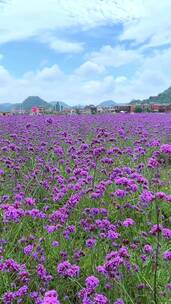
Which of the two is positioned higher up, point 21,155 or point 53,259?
point 21,155

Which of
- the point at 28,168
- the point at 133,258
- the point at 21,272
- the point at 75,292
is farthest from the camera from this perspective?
the point at 28,168

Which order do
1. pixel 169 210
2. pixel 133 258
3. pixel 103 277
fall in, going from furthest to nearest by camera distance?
pixel 169 210, pixel 133 258, pixel 103 277

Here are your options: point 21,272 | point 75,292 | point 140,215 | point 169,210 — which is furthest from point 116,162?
point 21,272

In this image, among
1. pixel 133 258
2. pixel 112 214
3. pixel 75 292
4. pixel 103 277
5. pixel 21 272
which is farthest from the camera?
pixel 112 214

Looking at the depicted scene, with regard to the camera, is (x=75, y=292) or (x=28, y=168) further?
(x=28, y=168)

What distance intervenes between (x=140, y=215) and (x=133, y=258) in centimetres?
132

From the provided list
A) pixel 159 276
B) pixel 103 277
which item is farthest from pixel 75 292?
pixel 159 276

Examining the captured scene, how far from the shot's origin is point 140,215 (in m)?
4.70

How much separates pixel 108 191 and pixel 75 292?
2.17 m

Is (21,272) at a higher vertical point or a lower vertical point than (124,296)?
higher

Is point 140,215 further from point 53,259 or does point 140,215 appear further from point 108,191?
point 53,259

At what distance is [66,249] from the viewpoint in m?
3.58

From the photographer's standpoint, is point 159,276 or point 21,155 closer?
point 159,276

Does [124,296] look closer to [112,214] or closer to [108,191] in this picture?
[112,214]
